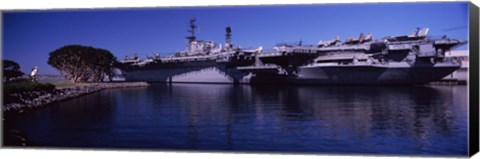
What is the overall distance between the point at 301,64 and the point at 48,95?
4.66 meters

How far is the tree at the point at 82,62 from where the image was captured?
10.7 m

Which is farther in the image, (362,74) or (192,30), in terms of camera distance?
(362,74)

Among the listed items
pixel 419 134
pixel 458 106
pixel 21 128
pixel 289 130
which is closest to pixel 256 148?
pixel 289 130

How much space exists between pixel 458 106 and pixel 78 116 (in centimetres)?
619

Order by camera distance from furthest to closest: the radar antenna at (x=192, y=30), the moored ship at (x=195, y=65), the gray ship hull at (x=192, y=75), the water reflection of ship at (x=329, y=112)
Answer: the gray ship hull at (x=192, y=75) → the moored ship at (x=195, y=65) → the radar antenna at (x=192, y=30) → the water reflection of ship at (x=329, y=112)

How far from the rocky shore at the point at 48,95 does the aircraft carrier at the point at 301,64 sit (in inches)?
19.4

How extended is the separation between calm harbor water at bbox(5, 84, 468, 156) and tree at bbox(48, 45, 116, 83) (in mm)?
412

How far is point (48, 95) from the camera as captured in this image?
11.1 metres

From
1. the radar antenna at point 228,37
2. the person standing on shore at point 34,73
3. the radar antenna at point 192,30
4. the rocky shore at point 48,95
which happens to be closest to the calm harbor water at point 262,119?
the rocky shore at point 48,95

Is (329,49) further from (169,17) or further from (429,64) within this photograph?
(169,17)

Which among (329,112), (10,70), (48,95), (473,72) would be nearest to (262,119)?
(329,112)

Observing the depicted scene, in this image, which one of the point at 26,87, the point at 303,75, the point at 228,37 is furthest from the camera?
the point at 303,75

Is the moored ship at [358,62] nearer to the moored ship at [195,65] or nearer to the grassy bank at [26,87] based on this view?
the moored ship at [195,65]

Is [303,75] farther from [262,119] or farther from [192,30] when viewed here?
[192,30]
